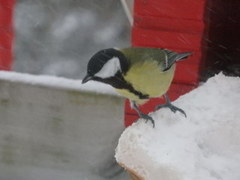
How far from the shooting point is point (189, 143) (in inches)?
121

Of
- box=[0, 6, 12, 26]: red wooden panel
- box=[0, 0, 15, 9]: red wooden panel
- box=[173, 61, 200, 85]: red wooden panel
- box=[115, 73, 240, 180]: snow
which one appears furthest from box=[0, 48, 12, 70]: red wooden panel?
box=[115, 73, 240, 180]: snow

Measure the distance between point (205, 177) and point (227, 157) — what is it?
306 mm

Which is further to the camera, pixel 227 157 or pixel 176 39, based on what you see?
pixel 176 39

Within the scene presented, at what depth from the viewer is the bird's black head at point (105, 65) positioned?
3.50 meters

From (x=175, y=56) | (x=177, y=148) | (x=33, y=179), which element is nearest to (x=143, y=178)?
(x=177, y=148)

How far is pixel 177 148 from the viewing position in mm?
3021

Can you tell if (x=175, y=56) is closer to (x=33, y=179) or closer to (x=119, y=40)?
(x=33, y=179)

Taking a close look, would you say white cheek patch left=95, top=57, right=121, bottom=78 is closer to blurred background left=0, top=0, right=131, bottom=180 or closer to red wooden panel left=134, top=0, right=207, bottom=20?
red wooden panel left=134, top=0, right=207, bottom=20

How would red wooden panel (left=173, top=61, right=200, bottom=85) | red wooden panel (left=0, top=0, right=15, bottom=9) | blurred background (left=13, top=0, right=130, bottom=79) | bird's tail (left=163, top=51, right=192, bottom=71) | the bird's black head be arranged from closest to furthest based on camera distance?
the bird's black head < bird's tail (left=163, top=51, right=192, bottom=71) < red wooden panel (left=173, top=61, right=200, bottom=85) < red wooden panel (left=0, top=0, right=15, bottom=9) < blurred background (left=13, top=0, right=130, bottom=79)

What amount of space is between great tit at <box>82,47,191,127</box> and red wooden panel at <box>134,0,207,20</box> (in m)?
1.02

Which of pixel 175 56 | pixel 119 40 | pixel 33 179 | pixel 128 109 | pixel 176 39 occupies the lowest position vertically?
pixel 33 179

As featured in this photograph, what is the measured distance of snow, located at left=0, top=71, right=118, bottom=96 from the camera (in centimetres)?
634

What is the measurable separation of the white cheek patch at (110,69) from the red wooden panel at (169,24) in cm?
141

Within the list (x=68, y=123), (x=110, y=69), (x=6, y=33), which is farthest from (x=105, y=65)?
(x=68, y=123)
